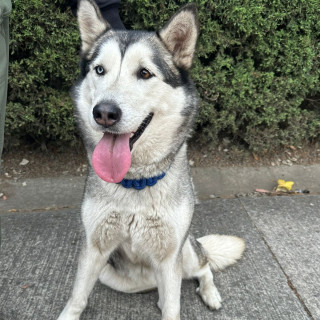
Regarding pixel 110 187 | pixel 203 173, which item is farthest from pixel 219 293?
pixel 203 173

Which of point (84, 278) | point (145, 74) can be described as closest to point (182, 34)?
point (145, 74)

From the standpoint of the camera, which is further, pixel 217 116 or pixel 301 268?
pixel 217 116

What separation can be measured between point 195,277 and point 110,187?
3.64 ft

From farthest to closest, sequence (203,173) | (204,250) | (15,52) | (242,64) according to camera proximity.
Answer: (203,173) < (242,64) < (15,52) < (204,250)

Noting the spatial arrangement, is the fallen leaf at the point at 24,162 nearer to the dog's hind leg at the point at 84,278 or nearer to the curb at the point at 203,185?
the curb at the point at 203,185

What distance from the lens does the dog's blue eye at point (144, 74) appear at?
2.15m

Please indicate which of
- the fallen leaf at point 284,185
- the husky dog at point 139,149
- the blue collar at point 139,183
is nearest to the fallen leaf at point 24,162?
the husky dog at point 139,149

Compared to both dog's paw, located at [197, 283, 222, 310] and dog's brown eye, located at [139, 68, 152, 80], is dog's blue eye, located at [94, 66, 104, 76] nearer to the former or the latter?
dog's brown eye, located at [139, 68, 152, 80]

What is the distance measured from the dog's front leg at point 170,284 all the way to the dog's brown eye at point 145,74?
3.79 ft

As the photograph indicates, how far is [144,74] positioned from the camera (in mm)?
2154

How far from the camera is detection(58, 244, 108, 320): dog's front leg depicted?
234 centimetres

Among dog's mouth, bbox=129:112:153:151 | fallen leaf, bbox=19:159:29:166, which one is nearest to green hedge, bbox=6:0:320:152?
fallen leaf, bbox=19:159:29:166

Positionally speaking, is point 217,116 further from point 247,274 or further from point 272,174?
point 247,274

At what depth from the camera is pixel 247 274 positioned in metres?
2.94
